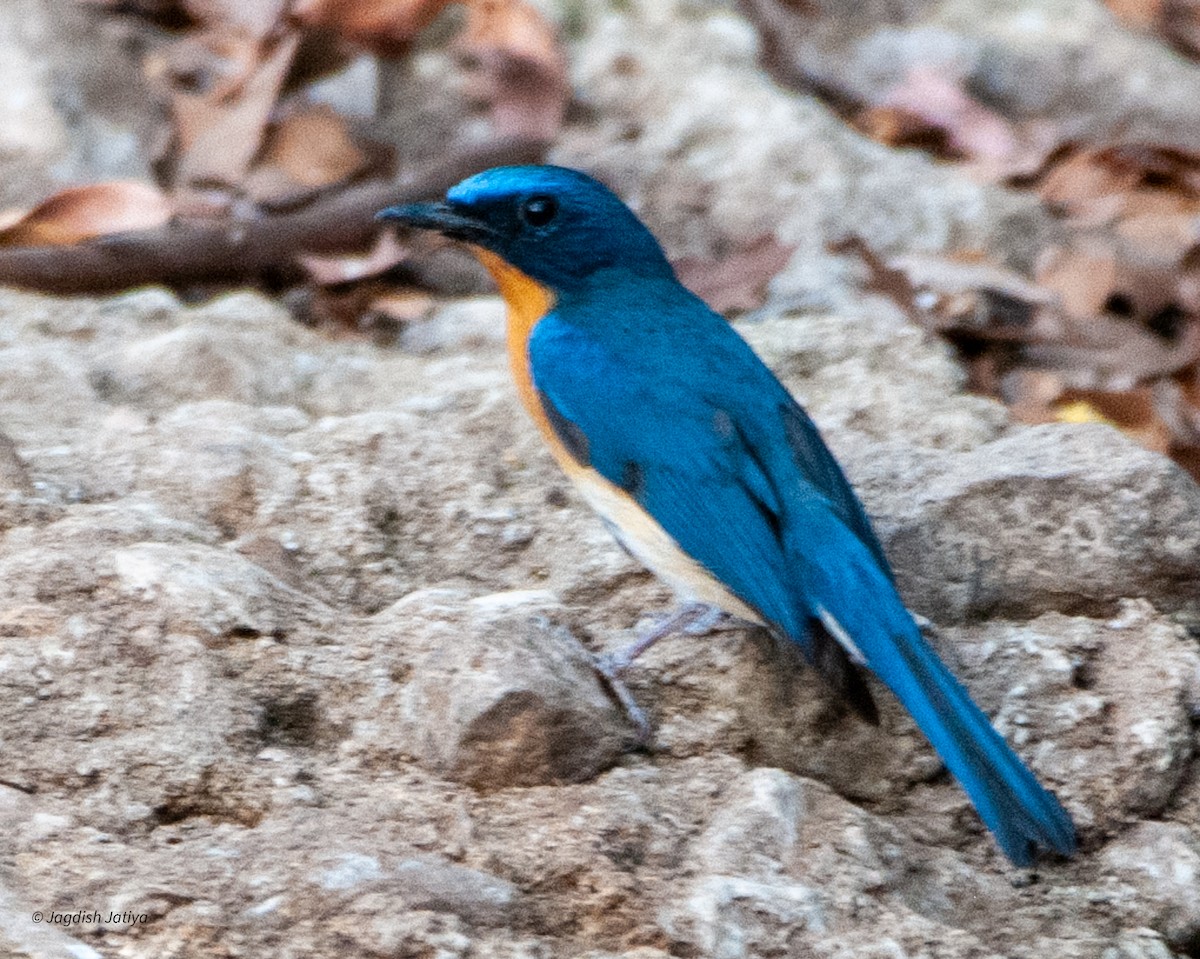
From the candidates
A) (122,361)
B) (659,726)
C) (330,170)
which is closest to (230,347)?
(122,361)

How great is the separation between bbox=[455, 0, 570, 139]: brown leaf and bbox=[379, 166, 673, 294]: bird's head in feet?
5.82

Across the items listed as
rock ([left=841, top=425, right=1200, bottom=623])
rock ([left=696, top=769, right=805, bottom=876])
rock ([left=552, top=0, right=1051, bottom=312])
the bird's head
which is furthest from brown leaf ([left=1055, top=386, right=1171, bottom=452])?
rock ([left=696, top=769, right=805, bottom=876])

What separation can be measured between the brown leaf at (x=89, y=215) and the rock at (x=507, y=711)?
2341 mm

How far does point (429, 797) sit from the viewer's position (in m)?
2.54

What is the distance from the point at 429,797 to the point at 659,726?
1.53 ft

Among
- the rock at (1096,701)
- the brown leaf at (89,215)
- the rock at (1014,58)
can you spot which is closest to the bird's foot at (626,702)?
the rock at (1096,701)

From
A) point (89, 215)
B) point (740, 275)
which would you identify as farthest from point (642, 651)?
point (89, 215)

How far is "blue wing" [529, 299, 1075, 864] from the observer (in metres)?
2.62

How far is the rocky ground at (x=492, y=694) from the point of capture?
2346 mm

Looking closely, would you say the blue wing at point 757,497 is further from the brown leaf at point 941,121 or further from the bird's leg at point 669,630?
the brown leaf at point 941,121

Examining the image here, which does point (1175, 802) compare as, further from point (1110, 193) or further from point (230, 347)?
point (1110, 193)

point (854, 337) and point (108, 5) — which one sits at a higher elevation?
point (108, 5)

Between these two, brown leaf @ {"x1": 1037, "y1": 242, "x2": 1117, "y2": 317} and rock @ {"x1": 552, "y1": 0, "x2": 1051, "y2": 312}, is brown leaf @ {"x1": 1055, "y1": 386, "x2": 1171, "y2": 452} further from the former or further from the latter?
rock @ {"x1": 552, "y1": 0, "x2": 1051, "y2": 312}

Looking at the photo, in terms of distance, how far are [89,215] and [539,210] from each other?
68.4 inches
